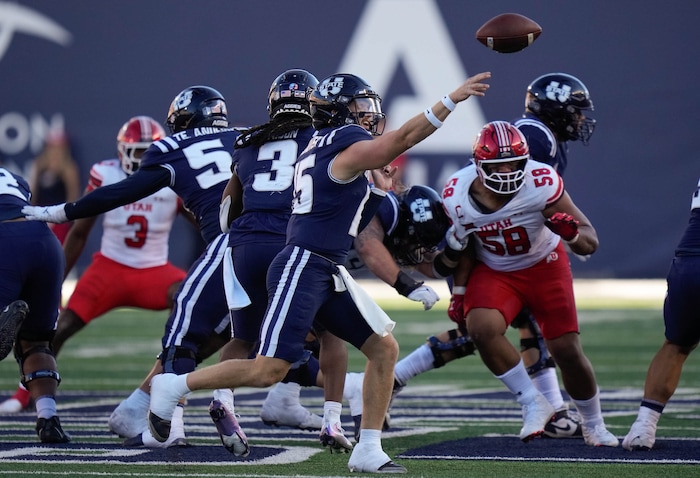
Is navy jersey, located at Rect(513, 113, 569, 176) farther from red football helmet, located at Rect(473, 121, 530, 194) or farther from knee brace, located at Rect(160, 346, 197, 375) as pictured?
knee brace, located at Rect(160, 346, 197, 375)

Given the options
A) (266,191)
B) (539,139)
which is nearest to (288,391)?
(266,191)

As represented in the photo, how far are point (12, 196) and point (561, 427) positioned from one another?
→ 2788 millimetres

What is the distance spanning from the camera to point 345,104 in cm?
498

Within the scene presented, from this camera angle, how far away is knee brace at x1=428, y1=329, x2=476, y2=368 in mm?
6453

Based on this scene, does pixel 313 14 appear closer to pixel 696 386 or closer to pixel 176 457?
pixel 696 386

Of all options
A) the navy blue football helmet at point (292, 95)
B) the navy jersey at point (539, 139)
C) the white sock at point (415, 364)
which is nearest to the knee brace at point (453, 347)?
the white sock at point (415, 364)

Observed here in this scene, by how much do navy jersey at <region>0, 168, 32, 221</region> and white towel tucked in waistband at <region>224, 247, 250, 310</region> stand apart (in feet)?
3.82

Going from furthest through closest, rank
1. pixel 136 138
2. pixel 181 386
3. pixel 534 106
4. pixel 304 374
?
pixel 136 138 < pixel 534 106 < pixel 304 374 < pixel 181 386

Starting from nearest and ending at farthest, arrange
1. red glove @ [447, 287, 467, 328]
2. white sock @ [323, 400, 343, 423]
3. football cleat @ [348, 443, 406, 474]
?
football cleat @ [348, 443, 406, 474] < white sock @ [323, 400, 343, 423] < red glove @ [447, 287, 467, 328]

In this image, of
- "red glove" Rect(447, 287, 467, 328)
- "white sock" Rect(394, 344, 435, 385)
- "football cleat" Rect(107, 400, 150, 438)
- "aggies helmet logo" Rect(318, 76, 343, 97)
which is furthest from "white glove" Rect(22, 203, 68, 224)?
"white sock" Rect(394, 344, 435, 385)

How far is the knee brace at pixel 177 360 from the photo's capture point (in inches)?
207

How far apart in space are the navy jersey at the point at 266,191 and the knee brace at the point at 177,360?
0.55 metres

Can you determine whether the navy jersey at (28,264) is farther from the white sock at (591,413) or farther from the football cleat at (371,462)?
the white sock at (591,413)

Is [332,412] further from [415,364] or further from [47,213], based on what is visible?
[47,213]
